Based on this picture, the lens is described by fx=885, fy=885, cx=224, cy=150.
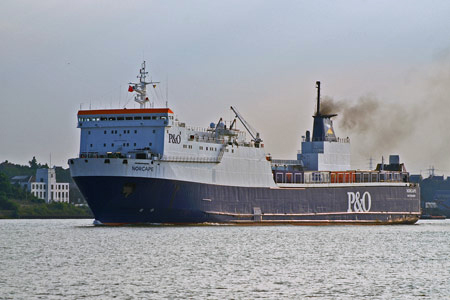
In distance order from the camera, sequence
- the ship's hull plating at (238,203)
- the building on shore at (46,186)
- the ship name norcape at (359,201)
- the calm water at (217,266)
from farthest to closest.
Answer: the building on shore at (46,186) → the ship name norcape at (359,201) → the ship's hull plating at (238,203) → the calm water at (217,266)

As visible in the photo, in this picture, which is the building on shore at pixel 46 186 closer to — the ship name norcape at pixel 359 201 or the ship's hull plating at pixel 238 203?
the ship's hull plating at pixel 238 203

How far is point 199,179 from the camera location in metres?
65.8

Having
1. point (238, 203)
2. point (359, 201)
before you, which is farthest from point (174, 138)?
point (359, 201)

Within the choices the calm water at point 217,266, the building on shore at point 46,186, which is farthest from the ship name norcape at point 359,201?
the building on shore at point 46,186

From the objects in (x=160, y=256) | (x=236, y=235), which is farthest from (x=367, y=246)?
(x=160, y=256)

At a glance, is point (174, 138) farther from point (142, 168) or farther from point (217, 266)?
point (217, 266)

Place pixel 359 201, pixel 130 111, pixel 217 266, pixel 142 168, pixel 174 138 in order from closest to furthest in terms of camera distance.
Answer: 1. pixel 217 266
2. pixel 142 168
3. pixel 174 138
4. pixel 130 111
5. pixel 359 201

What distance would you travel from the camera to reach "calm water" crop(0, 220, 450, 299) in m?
31.3

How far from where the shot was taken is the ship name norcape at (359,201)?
81.1 metres

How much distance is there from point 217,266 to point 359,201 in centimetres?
4488

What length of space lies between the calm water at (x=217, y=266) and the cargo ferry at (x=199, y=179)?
4462 millimetres

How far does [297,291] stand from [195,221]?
34.1 metres

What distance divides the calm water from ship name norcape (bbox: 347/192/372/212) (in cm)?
2292

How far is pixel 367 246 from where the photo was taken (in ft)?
167
